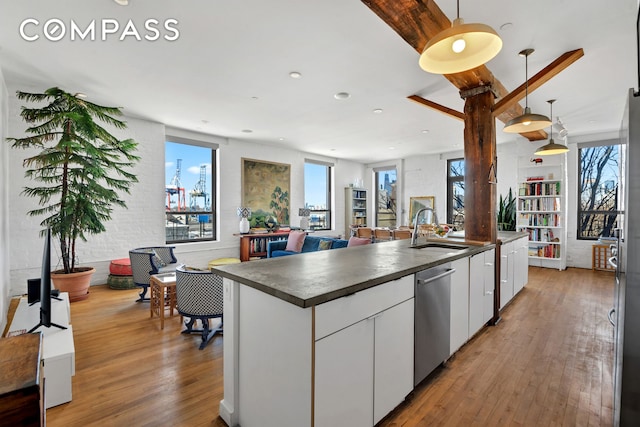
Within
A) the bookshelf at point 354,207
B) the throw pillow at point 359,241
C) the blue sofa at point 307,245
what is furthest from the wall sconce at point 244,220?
the bookshelf at point 354,207

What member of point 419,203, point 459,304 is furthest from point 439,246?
point 419,203

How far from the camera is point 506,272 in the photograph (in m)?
3.52

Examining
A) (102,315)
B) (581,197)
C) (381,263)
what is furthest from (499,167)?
(102,315)

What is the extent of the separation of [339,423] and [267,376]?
402mm

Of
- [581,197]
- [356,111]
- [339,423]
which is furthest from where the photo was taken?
[581,197]

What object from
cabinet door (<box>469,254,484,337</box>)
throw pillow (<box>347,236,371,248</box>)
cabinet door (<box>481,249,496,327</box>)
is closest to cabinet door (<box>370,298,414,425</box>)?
cabinet door (<box>469,254,484,337</box>)

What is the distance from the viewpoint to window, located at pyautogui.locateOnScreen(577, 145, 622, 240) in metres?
5.97

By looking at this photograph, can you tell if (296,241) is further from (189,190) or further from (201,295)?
(201,295)

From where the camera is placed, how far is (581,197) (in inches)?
247

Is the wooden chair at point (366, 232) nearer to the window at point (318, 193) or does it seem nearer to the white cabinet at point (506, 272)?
the window at point (318, 193)

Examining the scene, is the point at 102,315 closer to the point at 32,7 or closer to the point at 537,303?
the point at 32,7

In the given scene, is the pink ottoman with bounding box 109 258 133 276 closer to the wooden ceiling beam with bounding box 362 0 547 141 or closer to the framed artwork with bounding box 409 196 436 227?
the wooden ceiling beam with bounding box 362 0 547 141

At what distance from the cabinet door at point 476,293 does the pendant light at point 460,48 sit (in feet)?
5.37

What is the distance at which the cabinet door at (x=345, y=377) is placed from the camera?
128 cm
